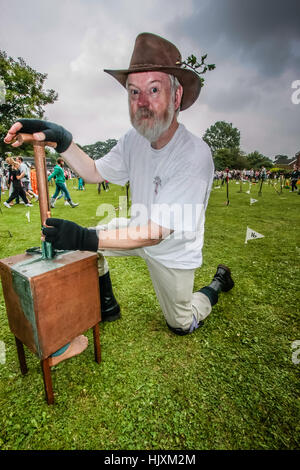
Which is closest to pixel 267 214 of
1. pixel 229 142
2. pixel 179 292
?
pixel 179 292

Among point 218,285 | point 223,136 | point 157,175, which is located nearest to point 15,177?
point 157,175

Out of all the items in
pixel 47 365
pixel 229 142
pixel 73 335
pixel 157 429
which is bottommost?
pixel 157 429

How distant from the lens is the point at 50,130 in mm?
1571

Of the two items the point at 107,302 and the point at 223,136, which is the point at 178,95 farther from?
the point at 223,136

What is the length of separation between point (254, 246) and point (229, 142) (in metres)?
98.2

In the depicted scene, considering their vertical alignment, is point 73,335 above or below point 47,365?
above

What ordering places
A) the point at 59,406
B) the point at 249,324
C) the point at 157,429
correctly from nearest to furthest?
the point at 157,429 → the point at 59,406 → the point at 249,324

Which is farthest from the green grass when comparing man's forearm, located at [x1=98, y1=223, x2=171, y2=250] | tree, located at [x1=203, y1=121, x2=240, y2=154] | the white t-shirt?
tree, located at [x1=203, y1=121, x2=240, y2=154]

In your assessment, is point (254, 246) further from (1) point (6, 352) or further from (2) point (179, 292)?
(1) point (6, 352)

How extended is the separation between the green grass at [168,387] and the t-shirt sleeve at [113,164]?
1597 millimetres

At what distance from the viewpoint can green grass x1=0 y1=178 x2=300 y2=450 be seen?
4.81ft

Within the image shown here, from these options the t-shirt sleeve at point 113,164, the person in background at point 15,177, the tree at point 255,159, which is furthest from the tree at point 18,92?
the tree at point 255,159

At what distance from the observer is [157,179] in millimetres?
1899

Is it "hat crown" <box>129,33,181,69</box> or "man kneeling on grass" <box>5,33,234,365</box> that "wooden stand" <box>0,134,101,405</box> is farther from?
"hat crown" <box>129,33,181,69</box>
